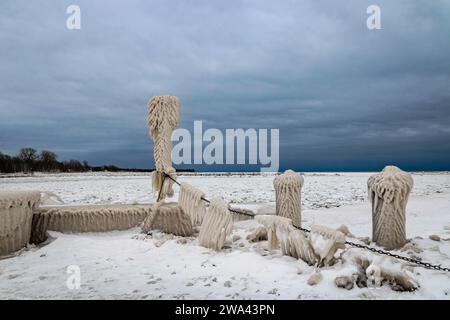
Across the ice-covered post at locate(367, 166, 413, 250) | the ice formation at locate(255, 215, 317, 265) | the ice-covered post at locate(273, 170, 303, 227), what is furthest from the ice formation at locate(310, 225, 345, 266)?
the ice-covered post at locate(273, 170, 303, 227)

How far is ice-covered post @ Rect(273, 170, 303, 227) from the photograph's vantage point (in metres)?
6.60

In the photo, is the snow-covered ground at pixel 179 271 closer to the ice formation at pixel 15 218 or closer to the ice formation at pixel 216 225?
the ice formation at pixel 216 225

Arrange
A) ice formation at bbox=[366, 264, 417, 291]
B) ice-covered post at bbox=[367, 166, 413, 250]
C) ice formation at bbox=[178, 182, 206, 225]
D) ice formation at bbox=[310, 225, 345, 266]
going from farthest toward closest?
ice formation at bbox=[178, 182, 206, 225], ice-covered post at bbox=[367, 166, 413, 250], ice formation at bbox=[310, 225, 345, 266], ice formation at bbox=[366, 264, 417, 291]

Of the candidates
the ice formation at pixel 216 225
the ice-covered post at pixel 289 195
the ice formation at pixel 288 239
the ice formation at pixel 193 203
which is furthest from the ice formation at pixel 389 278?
the ice formation at pixel 193 203

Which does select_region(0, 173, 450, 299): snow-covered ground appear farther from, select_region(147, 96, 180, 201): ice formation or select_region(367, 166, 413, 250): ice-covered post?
select_region(147, 96, 180, 201): ice formation

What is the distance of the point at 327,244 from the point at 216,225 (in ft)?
6.47

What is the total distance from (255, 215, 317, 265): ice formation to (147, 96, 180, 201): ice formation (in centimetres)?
255

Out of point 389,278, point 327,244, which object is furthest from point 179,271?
point 389,278

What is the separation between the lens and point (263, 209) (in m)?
9.67

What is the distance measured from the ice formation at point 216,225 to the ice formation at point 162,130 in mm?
1616

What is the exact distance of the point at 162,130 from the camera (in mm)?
7070

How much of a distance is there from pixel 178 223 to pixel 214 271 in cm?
232

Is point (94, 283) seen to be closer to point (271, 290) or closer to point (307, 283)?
point (271, 290)
